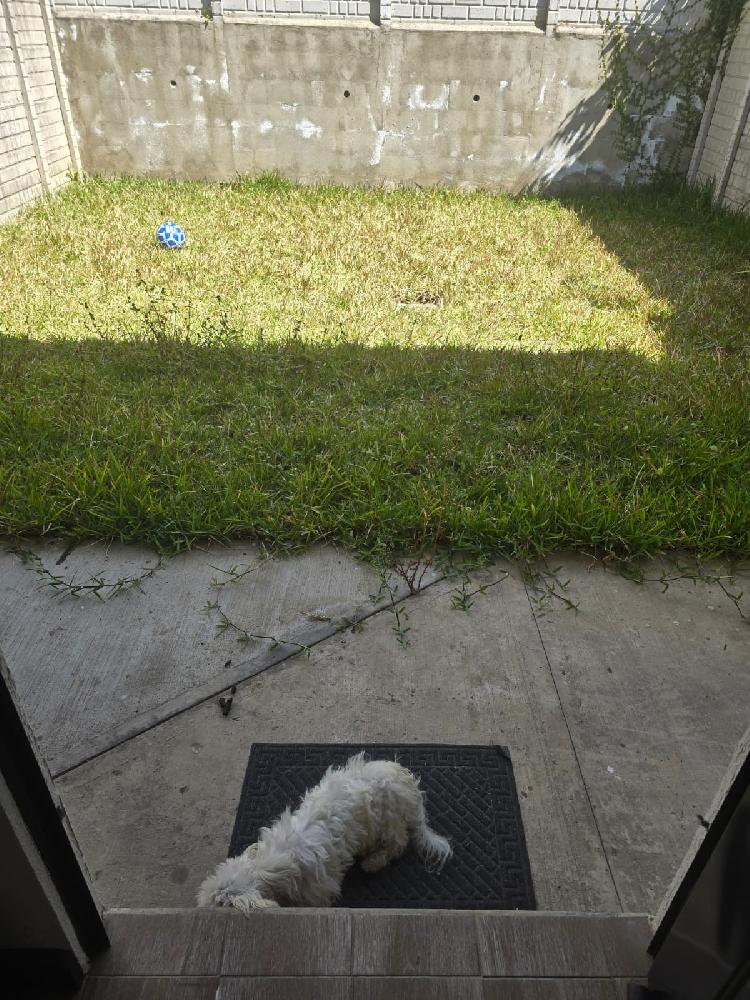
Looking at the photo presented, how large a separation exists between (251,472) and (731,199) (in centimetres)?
721

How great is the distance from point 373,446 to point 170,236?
13.4 feet

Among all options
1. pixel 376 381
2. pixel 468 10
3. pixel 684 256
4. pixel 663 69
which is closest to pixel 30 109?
pixel 468 10

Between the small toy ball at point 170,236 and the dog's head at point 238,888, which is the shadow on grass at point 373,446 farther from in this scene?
the small toy ball at point 170,236

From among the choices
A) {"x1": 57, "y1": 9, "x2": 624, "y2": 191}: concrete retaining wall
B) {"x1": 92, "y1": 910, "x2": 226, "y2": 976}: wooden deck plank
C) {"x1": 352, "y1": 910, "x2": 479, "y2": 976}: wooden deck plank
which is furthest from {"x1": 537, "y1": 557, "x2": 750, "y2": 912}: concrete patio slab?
{"x1": 57, "y1": 9, "x2": 624, "y2": 191}: concrete retaining wall

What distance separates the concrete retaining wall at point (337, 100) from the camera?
839cm

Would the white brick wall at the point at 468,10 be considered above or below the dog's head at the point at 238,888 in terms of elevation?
above

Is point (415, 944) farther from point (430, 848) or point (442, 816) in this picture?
point (442, 816)

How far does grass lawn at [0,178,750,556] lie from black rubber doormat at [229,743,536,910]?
1146mm

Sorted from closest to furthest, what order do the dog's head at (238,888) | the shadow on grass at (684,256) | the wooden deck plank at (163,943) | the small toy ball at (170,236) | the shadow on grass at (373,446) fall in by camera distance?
the wooden deck plank at (163,943)
the dog's head at (238,888)
the shadow on grass at (373,446)
the shadow on grass at (684,256)
the small toy ball at (170,236)

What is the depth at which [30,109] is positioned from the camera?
310 inches

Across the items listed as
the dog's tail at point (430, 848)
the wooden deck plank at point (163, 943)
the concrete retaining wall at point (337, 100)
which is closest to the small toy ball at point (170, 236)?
the concrete retaining wall at point (337, 100)

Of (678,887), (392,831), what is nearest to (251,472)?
(392,831)

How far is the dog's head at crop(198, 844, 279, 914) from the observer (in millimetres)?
1561

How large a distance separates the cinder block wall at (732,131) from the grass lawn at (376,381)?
701 mm
